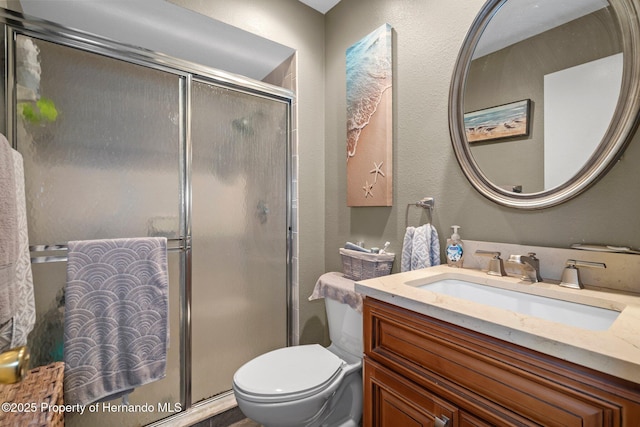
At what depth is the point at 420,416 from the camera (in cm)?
80

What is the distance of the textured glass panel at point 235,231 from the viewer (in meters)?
1.58

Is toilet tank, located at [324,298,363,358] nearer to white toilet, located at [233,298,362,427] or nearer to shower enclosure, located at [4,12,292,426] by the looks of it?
white toilet, located at [233,298,362,427]

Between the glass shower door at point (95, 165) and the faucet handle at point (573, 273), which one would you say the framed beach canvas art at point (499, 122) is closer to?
the faucet handle at point (573, 273)

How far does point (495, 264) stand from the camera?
3.65 ft

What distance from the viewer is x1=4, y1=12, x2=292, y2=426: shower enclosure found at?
3.96 ft

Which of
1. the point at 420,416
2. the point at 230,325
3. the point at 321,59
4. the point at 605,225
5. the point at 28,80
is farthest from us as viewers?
the point at 321,59

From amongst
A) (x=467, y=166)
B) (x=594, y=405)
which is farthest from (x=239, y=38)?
(x=594, y=405)

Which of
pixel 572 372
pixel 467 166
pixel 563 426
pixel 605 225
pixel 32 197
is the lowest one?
pixel 563 426

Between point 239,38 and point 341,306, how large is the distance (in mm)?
1694

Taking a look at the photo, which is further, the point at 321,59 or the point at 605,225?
the point at 321,59

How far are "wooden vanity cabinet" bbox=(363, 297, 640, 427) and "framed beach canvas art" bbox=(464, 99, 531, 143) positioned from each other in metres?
0.84

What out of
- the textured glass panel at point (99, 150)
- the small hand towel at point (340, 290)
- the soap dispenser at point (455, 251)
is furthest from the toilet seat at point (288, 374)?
the textured glass panel at point (99, 150)

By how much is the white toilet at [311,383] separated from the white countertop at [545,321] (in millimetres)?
538

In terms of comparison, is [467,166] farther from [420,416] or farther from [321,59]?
[321,59]
